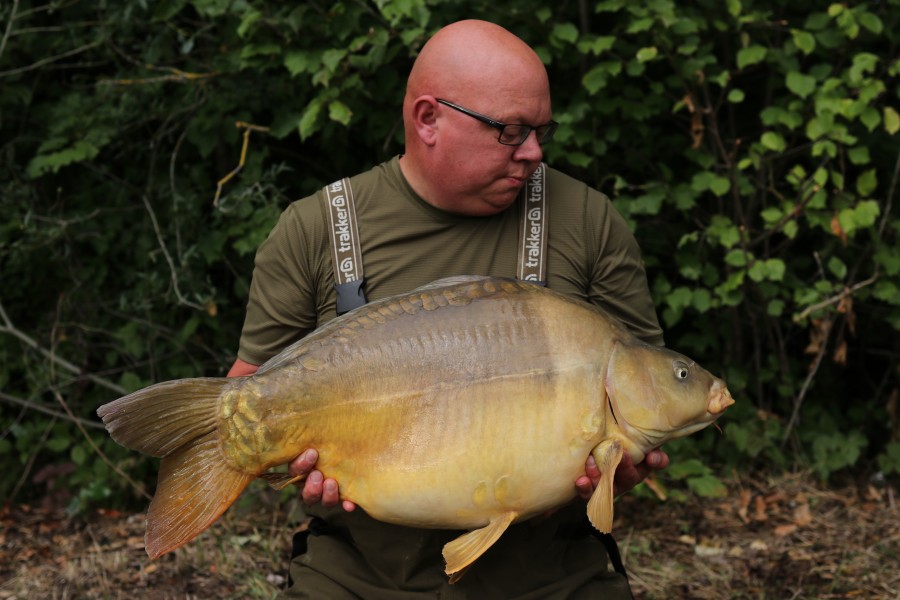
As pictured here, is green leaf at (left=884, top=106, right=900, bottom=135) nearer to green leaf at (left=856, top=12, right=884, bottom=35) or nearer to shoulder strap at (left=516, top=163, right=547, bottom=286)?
green leaf at (left=856, top=12, right=884, bottom=35)

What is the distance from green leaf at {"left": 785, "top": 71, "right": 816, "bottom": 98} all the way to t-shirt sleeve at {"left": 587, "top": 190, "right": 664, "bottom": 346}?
5.86 ft

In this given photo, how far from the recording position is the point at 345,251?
246 centimetres

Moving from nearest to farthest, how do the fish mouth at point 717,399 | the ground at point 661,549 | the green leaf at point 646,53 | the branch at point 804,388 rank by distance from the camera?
the fish mouth at point 717,399, the ground at point 661,549, the green leaf at point 646,53, the branch at point 804,388

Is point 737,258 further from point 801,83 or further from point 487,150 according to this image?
point 487,150

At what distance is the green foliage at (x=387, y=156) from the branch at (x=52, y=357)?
0.02 metres

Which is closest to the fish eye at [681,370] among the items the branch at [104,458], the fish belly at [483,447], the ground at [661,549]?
the fish belly at [483,447]

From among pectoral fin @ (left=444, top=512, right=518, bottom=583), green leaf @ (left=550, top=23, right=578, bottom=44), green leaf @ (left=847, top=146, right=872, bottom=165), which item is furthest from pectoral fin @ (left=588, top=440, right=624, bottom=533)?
green leaf @ (left=847, top=146, right=872, bottom=165)

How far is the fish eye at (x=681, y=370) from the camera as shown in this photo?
214 cm

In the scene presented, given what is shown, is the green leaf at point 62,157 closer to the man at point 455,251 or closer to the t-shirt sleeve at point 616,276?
the man at point 455,251

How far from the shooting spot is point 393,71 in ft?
14.0

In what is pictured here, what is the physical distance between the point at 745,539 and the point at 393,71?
7.43 ft

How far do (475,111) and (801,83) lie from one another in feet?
7.11

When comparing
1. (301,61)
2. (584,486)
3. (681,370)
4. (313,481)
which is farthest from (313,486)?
(301,61)

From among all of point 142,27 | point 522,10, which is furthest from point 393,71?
point 142,27
